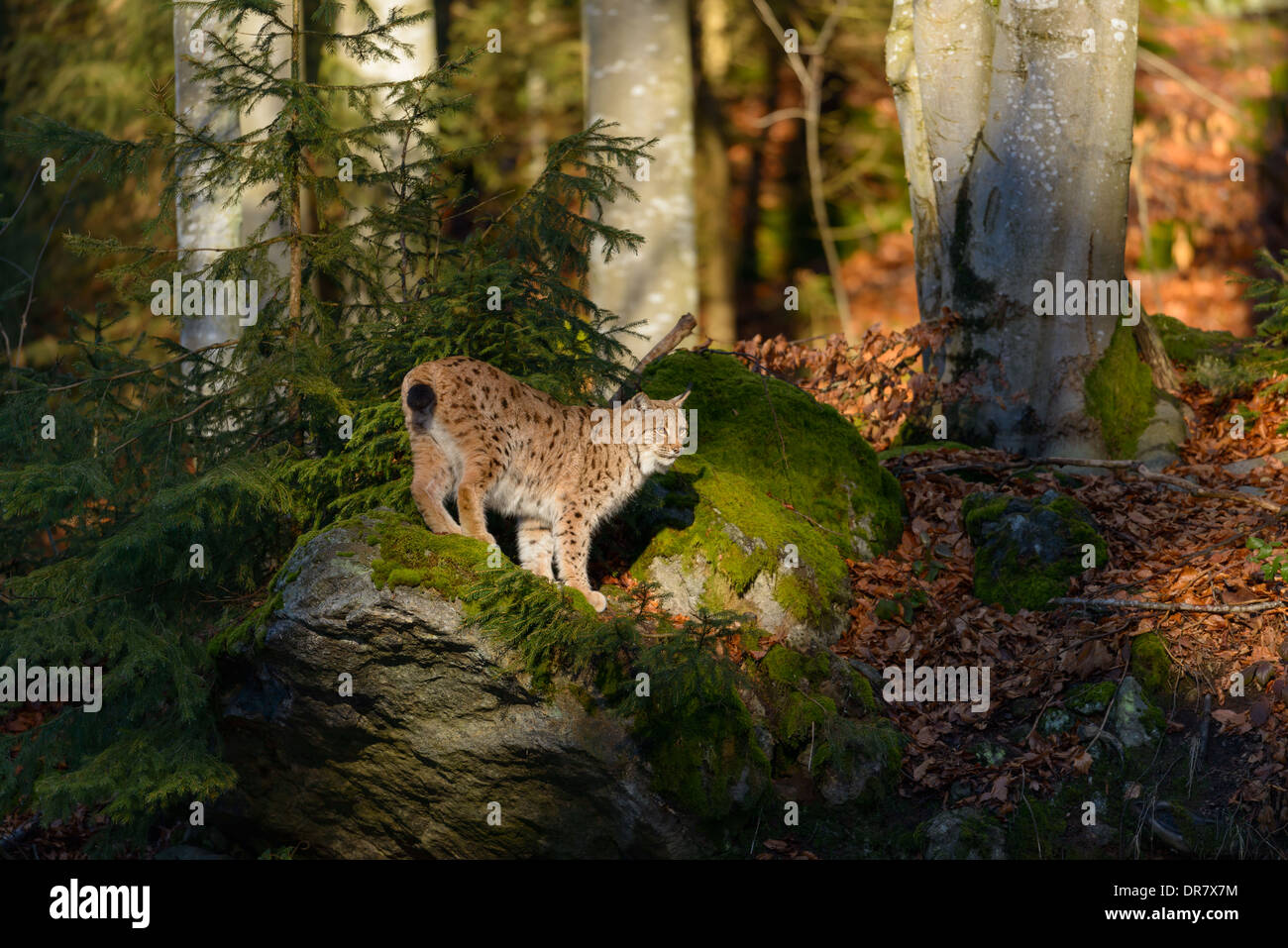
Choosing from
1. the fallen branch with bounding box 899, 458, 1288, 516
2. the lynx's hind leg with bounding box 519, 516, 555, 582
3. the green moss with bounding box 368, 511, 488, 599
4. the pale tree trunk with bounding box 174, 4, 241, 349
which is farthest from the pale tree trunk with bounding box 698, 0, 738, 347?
the green moss with bounding box 368, 511, 488, 599

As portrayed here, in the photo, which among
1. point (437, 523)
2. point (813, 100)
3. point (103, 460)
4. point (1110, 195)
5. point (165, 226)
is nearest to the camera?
point (437, 523)

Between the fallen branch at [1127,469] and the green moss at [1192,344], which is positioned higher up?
the green moss at [1192,344]

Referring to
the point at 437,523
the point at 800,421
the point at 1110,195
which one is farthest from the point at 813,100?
the point at 437,523

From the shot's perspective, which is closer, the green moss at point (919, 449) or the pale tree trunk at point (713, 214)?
the green moss at point (919, 449)

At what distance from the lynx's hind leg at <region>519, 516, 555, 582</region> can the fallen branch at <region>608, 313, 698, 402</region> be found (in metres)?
1.15

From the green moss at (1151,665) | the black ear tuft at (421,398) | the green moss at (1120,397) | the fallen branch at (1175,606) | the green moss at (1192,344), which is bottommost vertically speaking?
the green moss at (1151,665)

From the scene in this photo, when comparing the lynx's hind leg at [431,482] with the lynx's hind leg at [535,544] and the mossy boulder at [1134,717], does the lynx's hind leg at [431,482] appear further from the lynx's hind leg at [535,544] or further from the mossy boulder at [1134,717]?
the mossy boulder at [1134,717]

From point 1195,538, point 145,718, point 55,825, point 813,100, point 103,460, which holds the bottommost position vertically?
point 55,825

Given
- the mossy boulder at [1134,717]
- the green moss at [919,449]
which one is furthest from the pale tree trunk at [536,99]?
the mossy boulder at [1134,717]

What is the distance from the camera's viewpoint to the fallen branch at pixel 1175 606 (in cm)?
681

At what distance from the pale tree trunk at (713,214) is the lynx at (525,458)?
398 inches

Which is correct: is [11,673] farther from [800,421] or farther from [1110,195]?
[1110,195]

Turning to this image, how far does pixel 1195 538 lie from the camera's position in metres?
7.76
